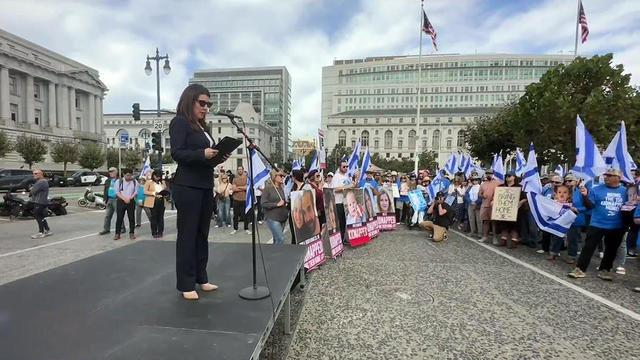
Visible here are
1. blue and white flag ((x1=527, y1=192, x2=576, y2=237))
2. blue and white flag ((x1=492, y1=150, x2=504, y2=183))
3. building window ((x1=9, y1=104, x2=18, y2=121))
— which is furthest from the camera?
building window ((x1=9, y1=104, x2=18, y2=121))

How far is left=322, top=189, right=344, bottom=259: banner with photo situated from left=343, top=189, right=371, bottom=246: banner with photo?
71cm

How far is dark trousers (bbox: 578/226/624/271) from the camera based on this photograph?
5638mm

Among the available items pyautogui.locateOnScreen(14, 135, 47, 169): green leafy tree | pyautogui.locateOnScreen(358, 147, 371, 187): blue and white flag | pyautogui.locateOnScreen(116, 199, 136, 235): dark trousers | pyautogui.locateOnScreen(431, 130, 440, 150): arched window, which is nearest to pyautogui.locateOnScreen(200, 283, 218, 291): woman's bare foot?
pyautogui.locateOnScreen(358, 147, 371, 187): blue and white flag

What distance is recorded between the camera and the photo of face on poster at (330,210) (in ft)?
22.5

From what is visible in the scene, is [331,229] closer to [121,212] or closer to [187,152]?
[187,152]

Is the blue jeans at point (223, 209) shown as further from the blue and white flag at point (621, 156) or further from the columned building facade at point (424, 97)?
the columned building facade at point (424, 97)

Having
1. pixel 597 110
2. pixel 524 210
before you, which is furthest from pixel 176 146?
pixel 597 110

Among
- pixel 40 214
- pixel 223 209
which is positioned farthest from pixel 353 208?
pixel 40 214

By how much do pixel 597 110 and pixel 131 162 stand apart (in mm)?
60729

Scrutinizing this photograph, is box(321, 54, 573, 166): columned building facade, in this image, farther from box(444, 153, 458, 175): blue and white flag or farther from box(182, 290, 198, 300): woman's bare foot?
box(182, 290, 198, 300): woman's bare foot

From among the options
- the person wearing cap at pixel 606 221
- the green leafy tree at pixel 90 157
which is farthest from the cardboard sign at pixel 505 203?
the green leafy tree at pixel 90 157

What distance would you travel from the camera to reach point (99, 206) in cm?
1659

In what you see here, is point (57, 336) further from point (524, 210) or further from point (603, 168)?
point (524, 210)

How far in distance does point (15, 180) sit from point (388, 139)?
105 metres
